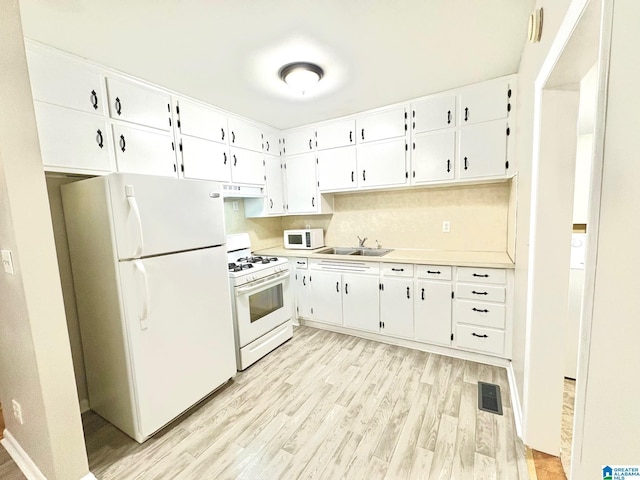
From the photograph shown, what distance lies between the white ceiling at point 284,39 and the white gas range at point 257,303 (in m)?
1.65

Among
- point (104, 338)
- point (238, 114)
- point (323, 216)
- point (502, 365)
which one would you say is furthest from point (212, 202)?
point (502, 365)

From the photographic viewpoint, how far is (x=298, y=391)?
2.22m

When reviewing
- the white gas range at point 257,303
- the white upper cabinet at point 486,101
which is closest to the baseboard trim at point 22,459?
the white gas range at point 257,303

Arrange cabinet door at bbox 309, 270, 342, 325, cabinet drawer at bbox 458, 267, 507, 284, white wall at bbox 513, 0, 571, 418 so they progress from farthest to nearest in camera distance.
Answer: cabinet door at bbox 309, 270, 342, 325 < cabinet drawer at bbox 458, 267, 507, 284 < white wall at bbox 513, 0, 571, 418

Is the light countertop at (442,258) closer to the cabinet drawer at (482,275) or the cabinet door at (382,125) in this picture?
the cabinet drawer at (482,275)

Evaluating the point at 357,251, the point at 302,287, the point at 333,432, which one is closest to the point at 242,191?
the point at 302,287

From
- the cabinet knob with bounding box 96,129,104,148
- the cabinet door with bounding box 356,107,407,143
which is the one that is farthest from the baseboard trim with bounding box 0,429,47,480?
the cabinet door with bounding box 356,107,407,143

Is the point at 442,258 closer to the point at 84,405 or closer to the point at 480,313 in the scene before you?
the point at 480,313

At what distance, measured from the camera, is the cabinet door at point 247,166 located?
3043 millimetres

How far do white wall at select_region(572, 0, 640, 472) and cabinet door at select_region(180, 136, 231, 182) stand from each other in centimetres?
271

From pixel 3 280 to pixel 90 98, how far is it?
1277 mm

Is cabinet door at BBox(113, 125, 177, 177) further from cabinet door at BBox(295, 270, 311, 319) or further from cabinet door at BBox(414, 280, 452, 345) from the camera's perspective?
cabinet door at BBox(414, 280, 452, 345)

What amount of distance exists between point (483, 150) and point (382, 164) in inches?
37.6

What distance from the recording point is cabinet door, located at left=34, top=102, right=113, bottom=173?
171cm
